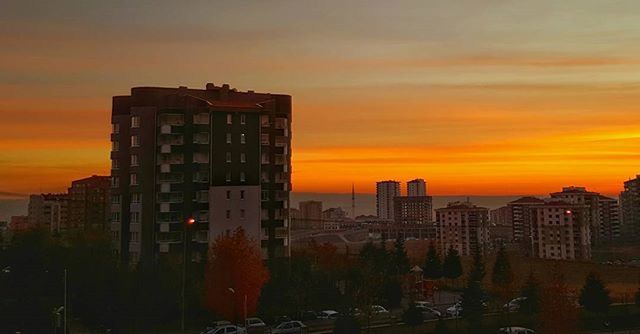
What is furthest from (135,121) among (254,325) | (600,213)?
(600,213)

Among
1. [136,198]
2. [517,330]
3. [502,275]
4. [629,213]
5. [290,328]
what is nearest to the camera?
[517,330]

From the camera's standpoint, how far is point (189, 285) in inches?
1692

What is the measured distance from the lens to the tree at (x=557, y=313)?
30969 millimetres

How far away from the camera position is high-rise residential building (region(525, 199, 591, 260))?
A: 10469 cm

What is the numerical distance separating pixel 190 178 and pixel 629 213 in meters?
152

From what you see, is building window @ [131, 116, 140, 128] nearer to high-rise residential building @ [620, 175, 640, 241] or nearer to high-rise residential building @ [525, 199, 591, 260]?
high-rise residential building @ [525, 199, 591, 260]

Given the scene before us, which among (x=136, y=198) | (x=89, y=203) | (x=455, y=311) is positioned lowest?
(x=455, y=311)

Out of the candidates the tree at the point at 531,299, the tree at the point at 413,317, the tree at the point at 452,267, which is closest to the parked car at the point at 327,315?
the tree at the point at 413,317

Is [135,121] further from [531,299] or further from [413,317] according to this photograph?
[531,299]

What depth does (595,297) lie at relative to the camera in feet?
129

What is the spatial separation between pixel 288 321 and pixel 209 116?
19.8 metres

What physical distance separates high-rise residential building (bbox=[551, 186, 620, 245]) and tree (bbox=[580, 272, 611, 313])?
10564 centimetres

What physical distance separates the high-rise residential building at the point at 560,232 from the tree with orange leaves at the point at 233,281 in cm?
7966

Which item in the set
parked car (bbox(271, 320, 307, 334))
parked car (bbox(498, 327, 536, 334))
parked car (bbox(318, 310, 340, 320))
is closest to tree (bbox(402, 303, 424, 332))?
parked car (bbox(498, 327, 536, 334))
